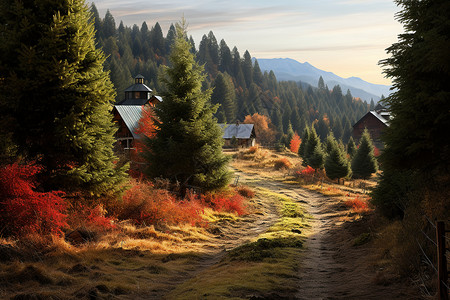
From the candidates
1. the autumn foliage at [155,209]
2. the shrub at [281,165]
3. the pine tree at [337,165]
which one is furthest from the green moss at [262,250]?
the shrub at [281,165]

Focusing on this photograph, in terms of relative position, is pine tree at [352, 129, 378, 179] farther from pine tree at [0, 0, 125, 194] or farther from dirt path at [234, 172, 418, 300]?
pine tree at [0, 0, 125, 194]

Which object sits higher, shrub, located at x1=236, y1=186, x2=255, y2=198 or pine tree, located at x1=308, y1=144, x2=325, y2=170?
pine tree, located at x1=308, y1=144, x2=325, y2=170

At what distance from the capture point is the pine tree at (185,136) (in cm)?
2453

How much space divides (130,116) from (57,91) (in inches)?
1069

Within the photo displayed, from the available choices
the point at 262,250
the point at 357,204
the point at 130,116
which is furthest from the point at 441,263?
the point at 130,116

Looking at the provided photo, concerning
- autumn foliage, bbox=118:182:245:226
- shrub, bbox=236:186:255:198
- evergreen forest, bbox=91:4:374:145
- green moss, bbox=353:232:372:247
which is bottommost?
shrub, bbox=236:186:255:198

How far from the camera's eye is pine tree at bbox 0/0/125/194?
14820 mm

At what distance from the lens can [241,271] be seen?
11945 mm

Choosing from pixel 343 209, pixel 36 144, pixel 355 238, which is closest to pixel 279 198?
pixel 343 209

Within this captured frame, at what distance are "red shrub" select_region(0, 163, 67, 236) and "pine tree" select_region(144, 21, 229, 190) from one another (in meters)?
11.0

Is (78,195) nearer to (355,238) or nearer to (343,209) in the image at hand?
(355,238)

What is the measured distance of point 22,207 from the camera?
13289 mm

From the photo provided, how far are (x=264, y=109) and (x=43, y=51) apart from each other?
14888 centimetres

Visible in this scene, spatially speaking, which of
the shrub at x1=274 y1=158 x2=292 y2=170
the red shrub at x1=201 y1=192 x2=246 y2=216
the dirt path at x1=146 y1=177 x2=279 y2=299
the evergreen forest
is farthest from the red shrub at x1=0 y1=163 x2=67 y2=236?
the evergreen forest
